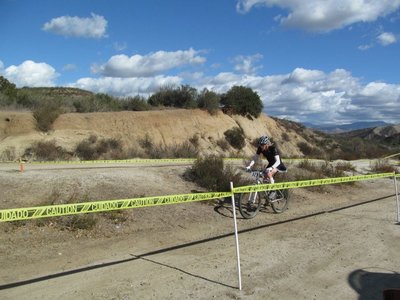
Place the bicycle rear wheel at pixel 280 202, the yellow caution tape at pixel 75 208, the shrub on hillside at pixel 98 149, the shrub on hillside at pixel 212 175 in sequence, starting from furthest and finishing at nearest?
the shrub on hillside at pixel 98 149
the shrub on hillside at pixel 212 175
the bicycle rear wheel at pixel 280 202
the yellow caution tape at pixel 75 208

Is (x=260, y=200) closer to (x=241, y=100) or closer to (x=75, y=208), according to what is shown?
(x=75, y=208)

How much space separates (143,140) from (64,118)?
18.9 ft

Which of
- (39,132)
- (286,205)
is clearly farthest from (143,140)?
(286,205)

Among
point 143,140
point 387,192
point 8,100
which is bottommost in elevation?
point 387,192

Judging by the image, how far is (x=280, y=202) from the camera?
13359 millimetres

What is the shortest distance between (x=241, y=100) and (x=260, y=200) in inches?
1368

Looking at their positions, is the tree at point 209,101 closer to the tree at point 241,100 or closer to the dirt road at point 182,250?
the tree at point 241,100

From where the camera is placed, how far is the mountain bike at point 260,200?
11948 millimetres

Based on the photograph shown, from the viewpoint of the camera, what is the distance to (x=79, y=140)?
29125mm

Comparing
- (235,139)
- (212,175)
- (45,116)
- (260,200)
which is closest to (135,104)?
(235,139)

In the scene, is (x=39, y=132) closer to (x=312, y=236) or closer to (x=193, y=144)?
(x=193, y=144)

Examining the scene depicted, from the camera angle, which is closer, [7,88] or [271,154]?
[271,154]

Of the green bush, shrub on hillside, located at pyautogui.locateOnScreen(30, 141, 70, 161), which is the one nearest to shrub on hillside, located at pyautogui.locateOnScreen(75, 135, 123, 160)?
shrub on hillside, located at pyautogui.locateOnScreen(30, 141, 70, 161)

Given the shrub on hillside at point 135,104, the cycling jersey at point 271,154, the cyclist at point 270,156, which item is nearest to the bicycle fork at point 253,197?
the cyclist at point 270,156
